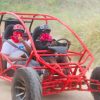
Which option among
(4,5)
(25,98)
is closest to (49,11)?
(4,5)

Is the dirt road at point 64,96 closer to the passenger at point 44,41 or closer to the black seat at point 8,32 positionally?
the passenger at point 44,41

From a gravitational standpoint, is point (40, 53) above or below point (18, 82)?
above

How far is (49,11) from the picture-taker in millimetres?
19297

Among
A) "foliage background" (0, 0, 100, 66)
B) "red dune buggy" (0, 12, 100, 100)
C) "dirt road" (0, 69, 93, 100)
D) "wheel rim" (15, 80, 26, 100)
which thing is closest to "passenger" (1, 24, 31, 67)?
"red dune buggy" (0, 12, 100, 100)

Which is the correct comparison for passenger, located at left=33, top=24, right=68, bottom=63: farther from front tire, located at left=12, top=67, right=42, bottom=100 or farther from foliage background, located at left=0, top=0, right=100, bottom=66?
foliage background, located at left=0, top=0, right=100, bottom=66

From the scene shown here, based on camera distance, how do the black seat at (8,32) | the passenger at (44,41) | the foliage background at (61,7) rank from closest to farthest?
the passenger at (44,41) < the black seat at (8,32) < the foliage background at (61,7)

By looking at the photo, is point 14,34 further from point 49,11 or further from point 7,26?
point 49,11

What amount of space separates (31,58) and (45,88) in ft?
1.97

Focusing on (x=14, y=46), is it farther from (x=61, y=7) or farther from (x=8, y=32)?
(x=61, y=7)

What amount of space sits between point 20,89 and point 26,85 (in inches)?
14.0

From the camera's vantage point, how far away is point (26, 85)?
5.66m

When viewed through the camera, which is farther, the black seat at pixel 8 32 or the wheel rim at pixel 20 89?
the black seat at pixel 8 32

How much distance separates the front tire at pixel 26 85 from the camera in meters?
5.55

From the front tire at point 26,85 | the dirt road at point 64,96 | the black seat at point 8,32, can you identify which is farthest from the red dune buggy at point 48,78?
the black seat at point 8,32
